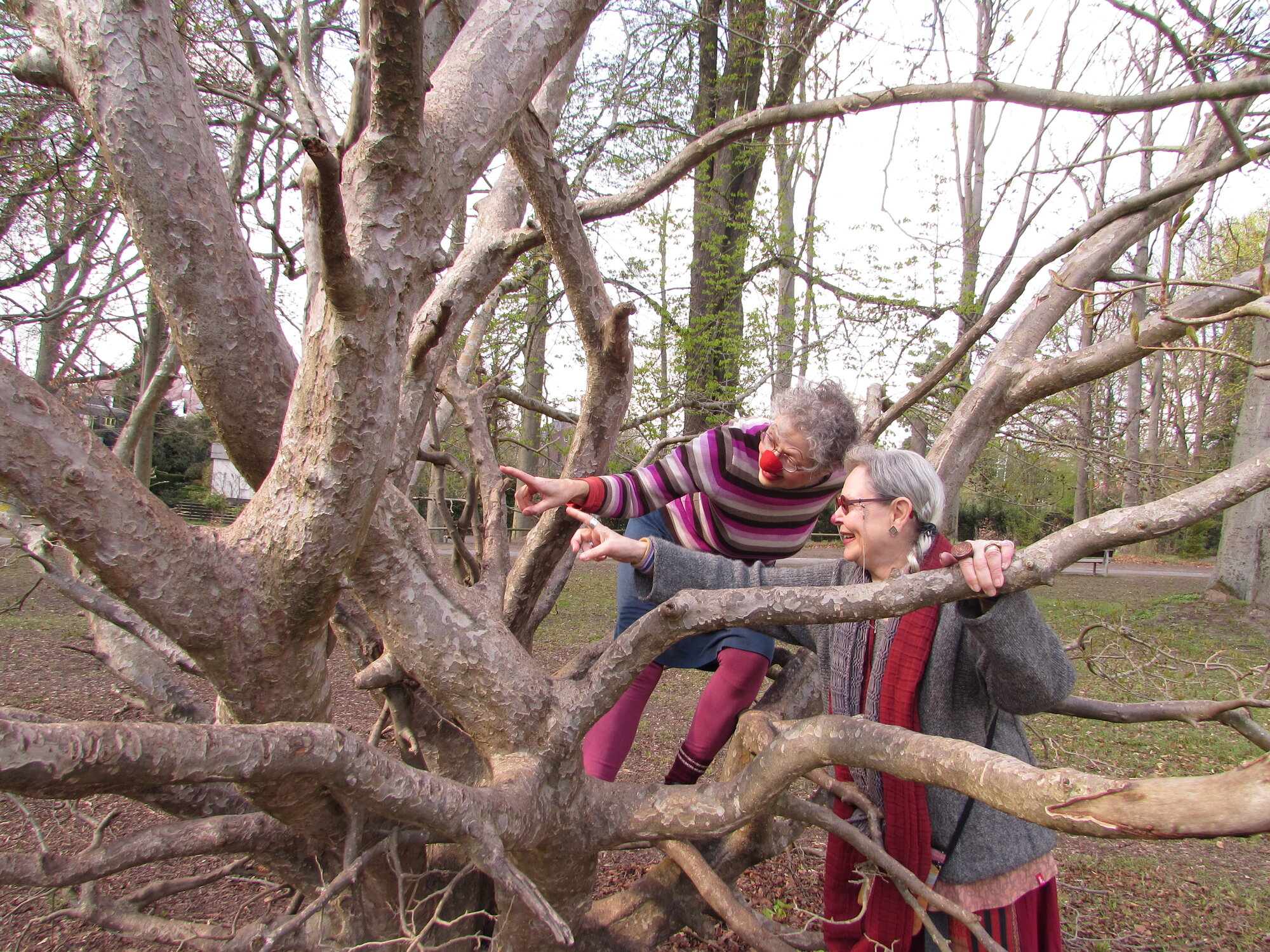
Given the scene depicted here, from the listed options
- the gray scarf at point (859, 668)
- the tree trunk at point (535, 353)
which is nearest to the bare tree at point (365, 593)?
the gray scarf at point (859, 668)

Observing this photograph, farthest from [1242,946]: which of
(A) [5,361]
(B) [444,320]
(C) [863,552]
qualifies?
(A) [5,361]

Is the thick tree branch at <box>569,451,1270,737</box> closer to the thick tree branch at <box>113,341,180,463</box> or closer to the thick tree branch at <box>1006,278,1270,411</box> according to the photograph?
the thick tree branch at <box>1006,278,1270,411</box>

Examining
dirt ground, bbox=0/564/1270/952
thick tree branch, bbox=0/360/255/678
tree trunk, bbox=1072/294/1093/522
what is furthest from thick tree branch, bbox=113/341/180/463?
tree trunk, bbox=1072/294/1093/522

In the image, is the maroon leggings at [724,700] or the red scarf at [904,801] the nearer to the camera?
the red scarf at [904,801]

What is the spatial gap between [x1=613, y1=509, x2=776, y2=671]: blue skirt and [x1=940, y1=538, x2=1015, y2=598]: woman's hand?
3.28 feet

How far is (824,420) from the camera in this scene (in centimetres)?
224

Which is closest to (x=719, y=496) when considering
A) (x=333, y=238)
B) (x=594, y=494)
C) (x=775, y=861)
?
(x=594, y=494)

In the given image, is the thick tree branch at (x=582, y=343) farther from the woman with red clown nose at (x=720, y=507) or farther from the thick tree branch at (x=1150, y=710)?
the thick tree branch at (x=1150, y=710)

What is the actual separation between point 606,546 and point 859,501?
25.0 inches

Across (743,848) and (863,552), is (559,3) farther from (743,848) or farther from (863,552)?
(743,848)

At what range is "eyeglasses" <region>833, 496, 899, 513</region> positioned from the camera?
178cm

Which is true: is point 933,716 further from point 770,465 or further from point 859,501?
point 770,465

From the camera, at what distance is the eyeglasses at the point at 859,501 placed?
1777 millimetres

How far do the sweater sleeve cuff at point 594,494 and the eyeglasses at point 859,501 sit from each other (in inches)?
31.4
